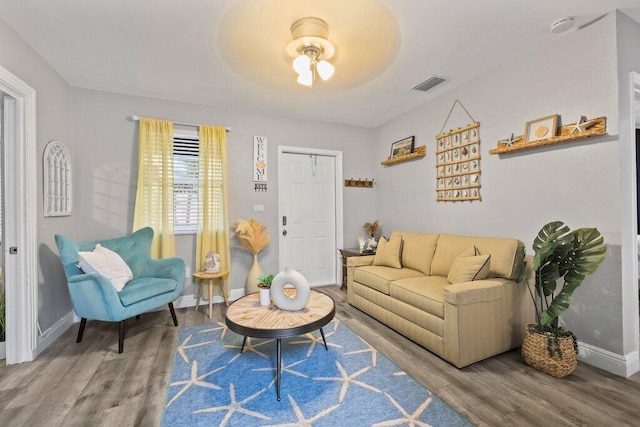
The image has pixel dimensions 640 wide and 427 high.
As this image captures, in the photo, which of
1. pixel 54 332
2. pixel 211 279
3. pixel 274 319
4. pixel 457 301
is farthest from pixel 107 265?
pixel 457 301

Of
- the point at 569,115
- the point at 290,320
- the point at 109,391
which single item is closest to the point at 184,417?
the point at 109,391

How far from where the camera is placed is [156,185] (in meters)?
3.39

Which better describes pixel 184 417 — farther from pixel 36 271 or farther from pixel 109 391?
pixel 36 271

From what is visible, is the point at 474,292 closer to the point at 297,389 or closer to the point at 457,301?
the point at 457,301

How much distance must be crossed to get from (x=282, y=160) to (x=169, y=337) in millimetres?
2593

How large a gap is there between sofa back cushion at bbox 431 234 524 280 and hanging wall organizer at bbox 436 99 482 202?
0.52 m

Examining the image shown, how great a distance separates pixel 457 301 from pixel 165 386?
211 centimetres

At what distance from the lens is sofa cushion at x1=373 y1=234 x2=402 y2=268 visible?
337 cm

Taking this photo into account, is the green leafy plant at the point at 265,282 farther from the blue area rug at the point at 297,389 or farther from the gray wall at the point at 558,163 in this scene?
the gray wall at the point at 558,163

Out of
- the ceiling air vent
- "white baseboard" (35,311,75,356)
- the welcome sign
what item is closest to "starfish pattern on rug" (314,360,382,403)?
"white baseboard" (35,311,75,356)

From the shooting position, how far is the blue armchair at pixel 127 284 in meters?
2.38

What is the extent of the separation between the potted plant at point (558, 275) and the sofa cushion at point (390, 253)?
142 centimetres

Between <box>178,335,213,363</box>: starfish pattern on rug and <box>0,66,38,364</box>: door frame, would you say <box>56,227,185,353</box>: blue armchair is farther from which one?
<box>178,335,213,363</box>: starfish pattern on rug

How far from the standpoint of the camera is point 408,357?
7.56 feet
